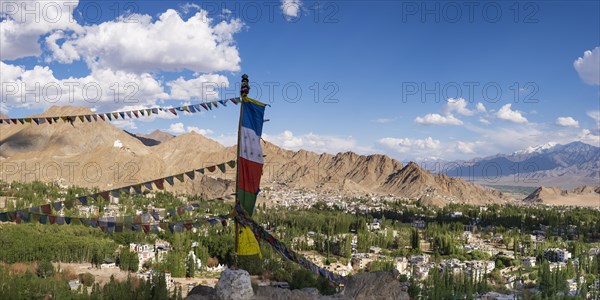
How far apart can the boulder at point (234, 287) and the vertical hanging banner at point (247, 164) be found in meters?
1.27

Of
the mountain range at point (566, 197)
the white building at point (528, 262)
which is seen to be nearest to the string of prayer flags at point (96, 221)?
the white building at point (528, 262)

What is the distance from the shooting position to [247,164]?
9688 millimetres

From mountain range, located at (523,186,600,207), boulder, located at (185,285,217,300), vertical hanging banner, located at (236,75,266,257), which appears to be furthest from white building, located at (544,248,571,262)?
mountain range, located at (523,186,600,207)

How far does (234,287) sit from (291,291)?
2.18m

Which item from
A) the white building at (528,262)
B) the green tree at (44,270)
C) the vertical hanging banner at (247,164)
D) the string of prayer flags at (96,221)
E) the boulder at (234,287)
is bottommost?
the white building at (528,262)

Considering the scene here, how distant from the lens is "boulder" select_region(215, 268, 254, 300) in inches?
419

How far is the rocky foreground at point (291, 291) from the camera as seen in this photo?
35.1 ft

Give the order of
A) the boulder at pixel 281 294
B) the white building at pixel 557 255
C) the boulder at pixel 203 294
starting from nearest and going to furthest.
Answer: the boulder at pixel 203 294, the boulder at pixel 281 294, the white building at pixel 557 255

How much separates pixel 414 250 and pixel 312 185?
331 ft

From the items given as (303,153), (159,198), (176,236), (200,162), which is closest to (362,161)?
(303,153)

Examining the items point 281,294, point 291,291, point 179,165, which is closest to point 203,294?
point 281,294

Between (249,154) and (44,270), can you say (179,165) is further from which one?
(249,154)

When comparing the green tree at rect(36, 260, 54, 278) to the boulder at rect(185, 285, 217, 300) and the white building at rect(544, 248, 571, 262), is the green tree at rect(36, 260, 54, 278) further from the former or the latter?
the white building at rect(544, 248, 571, 262)

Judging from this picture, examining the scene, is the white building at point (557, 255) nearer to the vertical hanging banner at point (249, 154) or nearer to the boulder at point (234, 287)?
the boulder at point (234, 287)
